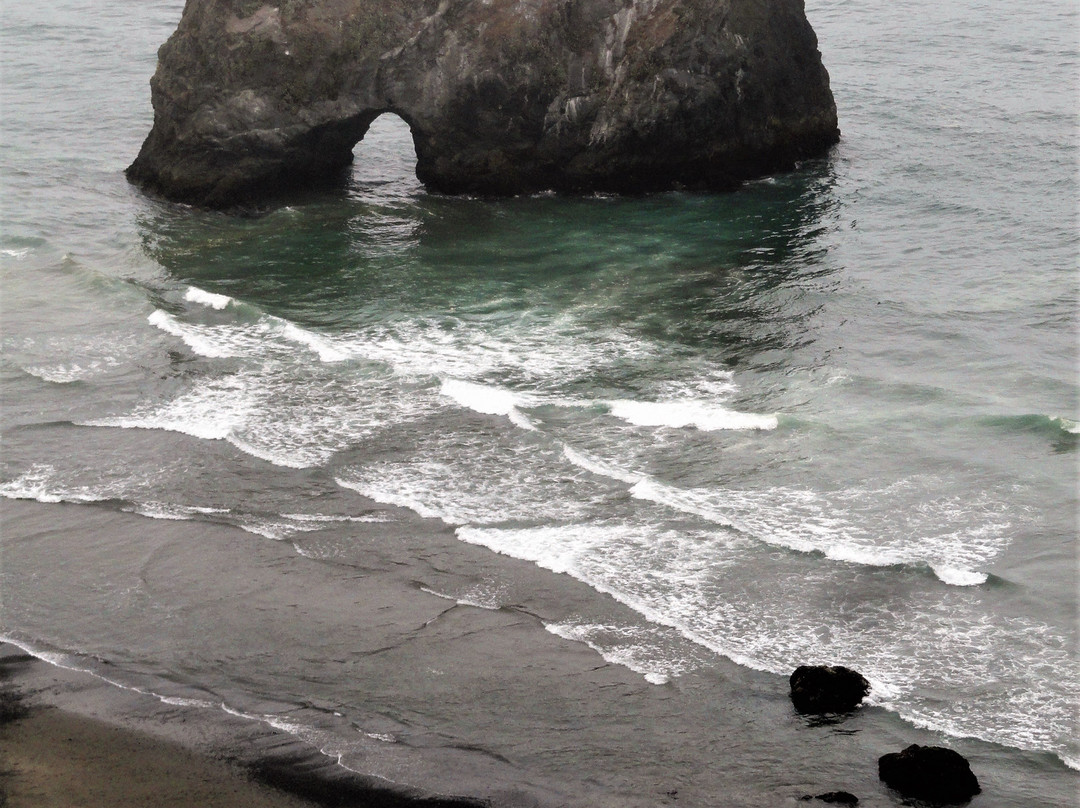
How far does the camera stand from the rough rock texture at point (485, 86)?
2680 centimetres

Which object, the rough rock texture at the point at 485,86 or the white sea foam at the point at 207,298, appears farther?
the rough rock texture at the point at 485,86

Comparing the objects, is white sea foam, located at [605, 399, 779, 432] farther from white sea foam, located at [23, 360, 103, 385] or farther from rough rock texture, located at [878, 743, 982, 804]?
white sea foam, located at [23, 360, 103, 385]

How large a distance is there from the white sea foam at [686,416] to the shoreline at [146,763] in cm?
833

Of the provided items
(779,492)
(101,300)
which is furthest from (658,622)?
(101,300)

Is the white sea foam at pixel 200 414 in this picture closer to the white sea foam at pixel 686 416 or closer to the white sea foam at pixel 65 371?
the white sea foam at pixel 65 371

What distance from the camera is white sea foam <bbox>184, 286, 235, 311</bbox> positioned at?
22609 mm

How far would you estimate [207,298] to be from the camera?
2289cm

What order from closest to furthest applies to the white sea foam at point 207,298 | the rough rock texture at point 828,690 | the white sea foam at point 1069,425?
1. the rough rock texture at point 828,690
2. the white sea foam at point 1069,425
3. the white sea foam at point 207,298

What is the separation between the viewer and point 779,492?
15.5 metres

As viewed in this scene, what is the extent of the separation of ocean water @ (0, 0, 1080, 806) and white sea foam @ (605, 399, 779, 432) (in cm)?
7

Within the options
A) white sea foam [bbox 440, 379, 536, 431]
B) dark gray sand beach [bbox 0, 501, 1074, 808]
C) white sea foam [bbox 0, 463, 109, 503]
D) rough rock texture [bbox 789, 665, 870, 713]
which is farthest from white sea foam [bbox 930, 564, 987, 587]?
white sea foam [bbox 0, 463, 109, 503]

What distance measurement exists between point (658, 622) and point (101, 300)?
49.5 feet

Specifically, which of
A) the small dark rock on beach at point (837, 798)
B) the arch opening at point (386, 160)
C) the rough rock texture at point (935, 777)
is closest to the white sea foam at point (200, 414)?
the small dark rock on beach at point (837, 798)

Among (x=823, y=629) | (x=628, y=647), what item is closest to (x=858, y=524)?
(x=823, y=629)
